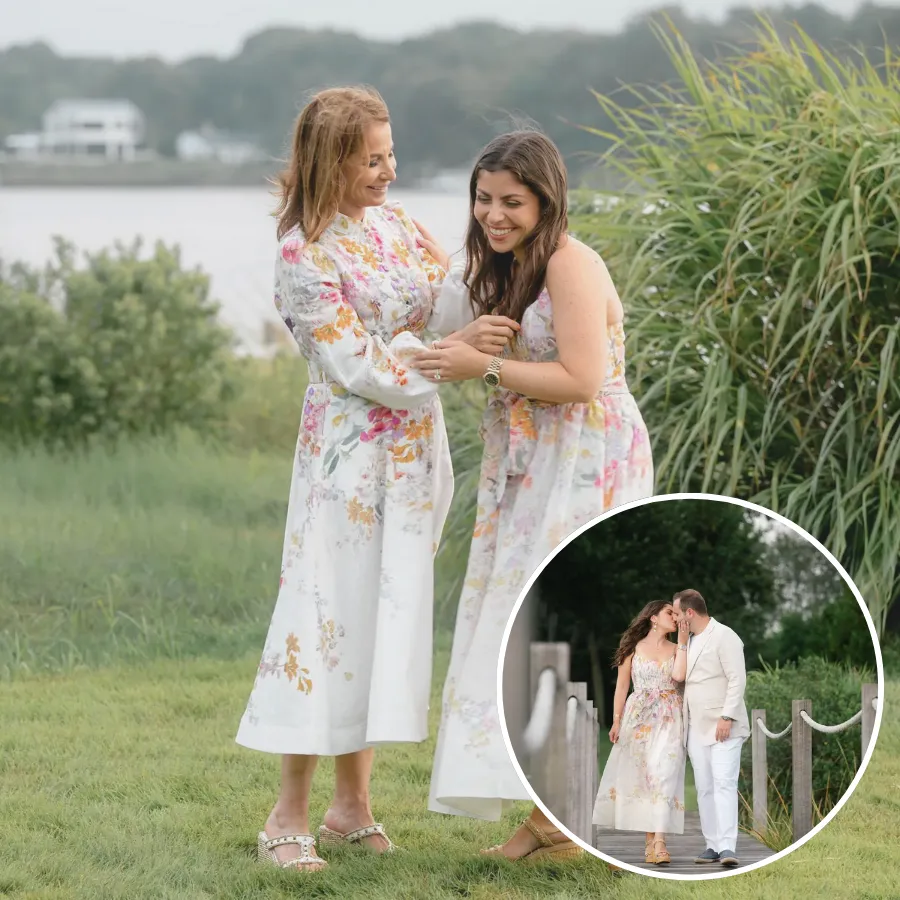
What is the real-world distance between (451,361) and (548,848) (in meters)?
1.08

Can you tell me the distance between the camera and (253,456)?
27.0 ft

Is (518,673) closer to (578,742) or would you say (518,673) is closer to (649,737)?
(578,742)

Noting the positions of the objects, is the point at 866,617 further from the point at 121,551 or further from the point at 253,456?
the point at 253,456

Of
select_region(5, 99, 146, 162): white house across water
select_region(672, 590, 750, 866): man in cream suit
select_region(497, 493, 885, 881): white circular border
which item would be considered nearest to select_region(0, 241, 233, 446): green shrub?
select_region(497, 493, 885, 881): white circular border

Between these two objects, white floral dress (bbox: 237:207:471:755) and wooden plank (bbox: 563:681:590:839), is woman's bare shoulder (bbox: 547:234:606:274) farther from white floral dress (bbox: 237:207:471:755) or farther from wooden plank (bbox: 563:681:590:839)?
wooden plank (bbox: 563:681:590:839)

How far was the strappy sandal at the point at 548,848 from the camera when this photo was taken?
3.25m

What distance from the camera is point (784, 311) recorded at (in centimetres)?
498

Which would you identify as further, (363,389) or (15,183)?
(15,183)

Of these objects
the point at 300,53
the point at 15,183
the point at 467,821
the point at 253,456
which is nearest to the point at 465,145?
the point at 300,53

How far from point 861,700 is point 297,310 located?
1.39m

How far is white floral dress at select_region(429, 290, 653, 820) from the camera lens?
308cm

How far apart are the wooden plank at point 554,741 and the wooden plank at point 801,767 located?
17.1 inches

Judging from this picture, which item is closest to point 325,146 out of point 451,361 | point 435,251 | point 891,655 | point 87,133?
point 435,251

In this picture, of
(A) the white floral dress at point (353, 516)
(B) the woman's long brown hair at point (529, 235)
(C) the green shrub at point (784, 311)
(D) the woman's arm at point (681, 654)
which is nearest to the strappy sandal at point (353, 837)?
(A) the white floral dress at point (353, 516)
